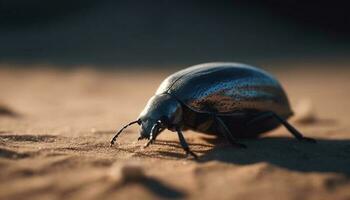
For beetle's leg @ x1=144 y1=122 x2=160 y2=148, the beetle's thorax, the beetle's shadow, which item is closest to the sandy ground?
the beetle's shadow

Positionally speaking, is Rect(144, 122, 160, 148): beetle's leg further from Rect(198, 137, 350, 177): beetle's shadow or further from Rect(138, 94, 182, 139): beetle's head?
Rect(198, 137, 350, 177): beetle's shadow

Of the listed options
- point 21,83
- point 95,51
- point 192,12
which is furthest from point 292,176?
point 192,12

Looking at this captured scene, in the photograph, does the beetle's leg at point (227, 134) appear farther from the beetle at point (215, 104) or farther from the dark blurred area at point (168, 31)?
the dark blurred area at point (168, 31)

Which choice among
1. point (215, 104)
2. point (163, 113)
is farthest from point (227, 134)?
point (163, 113)

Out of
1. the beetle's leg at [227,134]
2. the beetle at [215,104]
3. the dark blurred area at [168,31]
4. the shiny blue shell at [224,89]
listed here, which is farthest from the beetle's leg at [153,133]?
the dark blurred area at [168,31]

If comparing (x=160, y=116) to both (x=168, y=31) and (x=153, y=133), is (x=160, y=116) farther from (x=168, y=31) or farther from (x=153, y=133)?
(x=168, y=31)

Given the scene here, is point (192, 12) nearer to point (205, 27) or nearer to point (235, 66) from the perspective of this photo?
point (205, 27)
